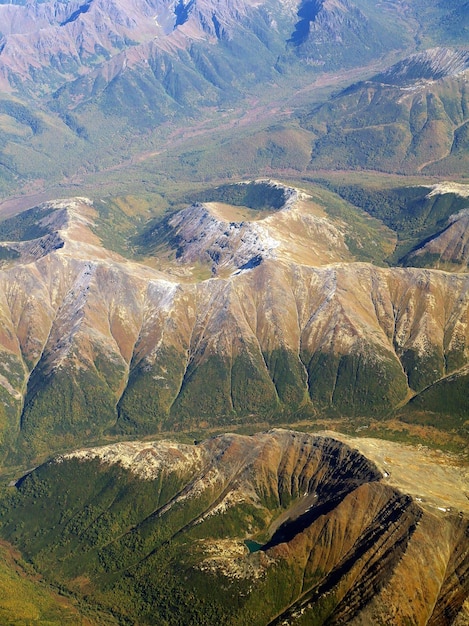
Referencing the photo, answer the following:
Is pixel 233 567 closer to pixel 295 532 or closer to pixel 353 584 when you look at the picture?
pixel 295 532

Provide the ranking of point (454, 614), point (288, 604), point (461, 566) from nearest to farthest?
point (454, 614)
point (461, 566)
point (288, 604)

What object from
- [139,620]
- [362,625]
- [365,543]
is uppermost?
[365,543]

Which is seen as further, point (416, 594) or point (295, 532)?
point (295, 532)

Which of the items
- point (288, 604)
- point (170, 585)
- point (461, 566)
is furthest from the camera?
point (170, 585)

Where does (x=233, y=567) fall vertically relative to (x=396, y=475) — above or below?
below

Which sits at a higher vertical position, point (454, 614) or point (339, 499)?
point (339, 499)

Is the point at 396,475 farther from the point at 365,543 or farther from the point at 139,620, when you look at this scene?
the point at 139,620

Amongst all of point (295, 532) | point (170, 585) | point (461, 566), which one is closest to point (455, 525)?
point (461, 566)

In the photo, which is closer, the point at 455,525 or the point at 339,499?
the point at 455,525

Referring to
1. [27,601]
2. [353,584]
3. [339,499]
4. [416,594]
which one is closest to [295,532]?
[339,499]
